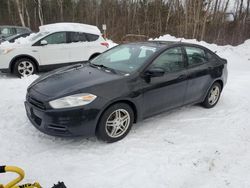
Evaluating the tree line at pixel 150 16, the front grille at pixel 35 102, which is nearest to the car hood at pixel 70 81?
the front grille at pixel 35 102

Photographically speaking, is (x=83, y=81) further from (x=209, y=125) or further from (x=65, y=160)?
(x=209, y=125)

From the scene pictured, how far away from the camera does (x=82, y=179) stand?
3156 mm

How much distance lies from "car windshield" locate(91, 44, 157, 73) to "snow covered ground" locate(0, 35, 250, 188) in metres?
Answer: 1.11

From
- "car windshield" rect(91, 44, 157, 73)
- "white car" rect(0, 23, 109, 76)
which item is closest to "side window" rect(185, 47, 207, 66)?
"car windshield" rect(91, 44, 157, 73)

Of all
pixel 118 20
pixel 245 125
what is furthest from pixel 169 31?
pixel 245 125

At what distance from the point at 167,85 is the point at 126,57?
3.04ft

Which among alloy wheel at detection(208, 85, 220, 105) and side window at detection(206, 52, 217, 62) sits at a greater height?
side window at detection(206, 52, 217, 62)

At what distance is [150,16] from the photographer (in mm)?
24906

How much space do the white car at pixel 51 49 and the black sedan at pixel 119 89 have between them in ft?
11.8

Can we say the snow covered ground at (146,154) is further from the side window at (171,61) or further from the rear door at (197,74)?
the side window at (171,61)

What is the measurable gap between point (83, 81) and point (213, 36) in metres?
17.7

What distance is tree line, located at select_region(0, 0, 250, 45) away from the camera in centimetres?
1638

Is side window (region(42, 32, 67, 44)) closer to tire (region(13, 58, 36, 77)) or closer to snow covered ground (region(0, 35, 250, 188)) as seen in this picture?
tire (region(13, 58, 36, 77))

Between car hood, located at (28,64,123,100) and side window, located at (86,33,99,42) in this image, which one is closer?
car hood, located at (28,64,123,100)
